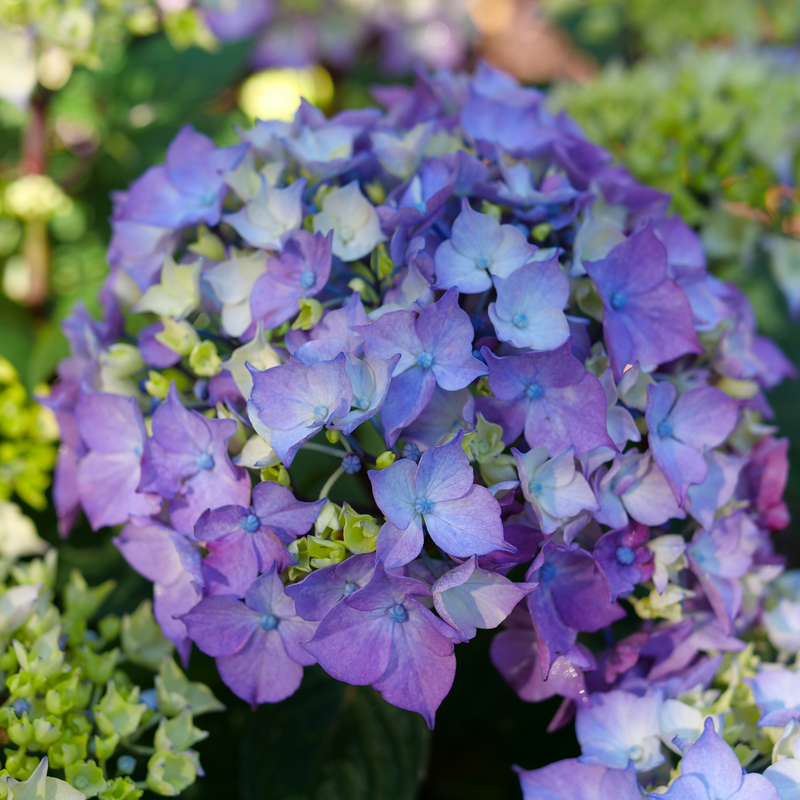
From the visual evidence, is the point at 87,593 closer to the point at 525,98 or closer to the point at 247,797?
the point at 247,797

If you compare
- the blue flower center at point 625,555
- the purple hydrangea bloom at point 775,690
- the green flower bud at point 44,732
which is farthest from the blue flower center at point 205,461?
the purple hydrangea bloom at point 775,690

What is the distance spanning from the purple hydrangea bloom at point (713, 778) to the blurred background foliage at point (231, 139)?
0.28m

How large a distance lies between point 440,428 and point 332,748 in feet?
1.29

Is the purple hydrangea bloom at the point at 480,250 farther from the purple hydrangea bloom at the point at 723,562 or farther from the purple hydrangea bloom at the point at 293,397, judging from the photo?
the purple hydrangea bloom at the point at 723,562

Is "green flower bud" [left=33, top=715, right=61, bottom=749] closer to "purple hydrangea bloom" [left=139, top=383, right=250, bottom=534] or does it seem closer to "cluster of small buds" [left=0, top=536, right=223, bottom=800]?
"cluster of small buds" [left=0, top=536, right=223, bottom=800]

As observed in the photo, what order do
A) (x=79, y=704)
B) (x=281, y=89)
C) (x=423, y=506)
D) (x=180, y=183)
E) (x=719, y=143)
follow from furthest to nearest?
(x=281, y=89) < (x=719, y=143) < (x=180, y=183) < (x=79, y=704) < (x=423, y=506)

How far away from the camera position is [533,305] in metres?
0.61

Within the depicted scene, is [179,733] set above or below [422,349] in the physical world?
below

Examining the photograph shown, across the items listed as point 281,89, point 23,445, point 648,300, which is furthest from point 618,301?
point 281,89

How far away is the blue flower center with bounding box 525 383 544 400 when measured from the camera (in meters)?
0.60

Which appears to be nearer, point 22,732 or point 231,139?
point 22,732

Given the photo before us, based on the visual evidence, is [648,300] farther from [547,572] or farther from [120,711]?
[120,711]

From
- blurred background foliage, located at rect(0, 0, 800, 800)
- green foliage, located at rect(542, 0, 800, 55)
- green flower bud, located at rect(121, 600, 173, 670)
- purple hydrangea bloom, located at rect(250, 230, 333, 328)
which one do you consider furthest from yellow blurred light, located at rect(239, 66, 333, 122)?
green flower bud, located at rect(121, 600, 173, 670)

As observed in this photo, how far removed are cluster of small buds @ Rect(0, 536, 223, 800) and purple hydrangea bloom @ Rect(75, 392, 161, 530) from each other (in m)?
0.09
